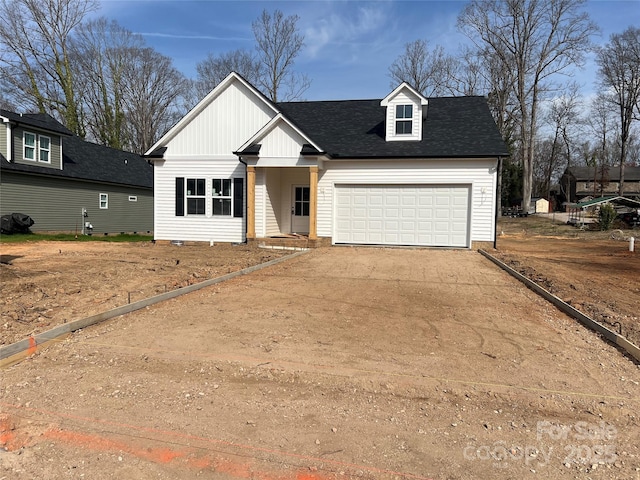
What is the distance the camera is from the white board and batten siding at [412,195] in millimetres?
14953

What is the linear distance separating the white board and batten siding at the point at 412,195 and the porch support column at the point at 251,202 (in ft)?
8.16

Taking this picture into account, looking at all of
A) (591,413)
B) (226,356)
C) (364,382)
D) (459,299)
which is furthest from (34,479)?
(459,299)

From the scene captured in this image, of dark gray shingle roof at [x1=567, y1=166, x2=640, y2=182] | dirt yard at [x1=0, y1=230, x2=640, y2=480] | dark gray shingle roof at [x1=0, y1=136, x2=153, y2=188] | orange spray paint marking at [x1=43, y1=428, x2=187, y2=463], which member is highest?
dark gray shingle roof at [x1=567, y1=166, x2=640, y2=182]

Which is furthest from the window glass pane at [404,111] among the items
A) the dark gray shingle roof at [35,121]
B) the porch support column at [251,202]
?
the dark gray shingle roof at [35,121]

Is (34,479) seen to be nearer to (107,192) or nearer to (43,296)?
(43,296)

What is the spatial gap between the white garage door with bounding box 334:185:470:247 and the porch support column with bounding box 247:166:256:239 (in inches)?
125

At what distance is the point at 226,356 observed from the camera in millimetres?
4461

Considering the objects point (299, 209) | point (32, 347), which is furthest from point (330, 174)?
point (32, 347)

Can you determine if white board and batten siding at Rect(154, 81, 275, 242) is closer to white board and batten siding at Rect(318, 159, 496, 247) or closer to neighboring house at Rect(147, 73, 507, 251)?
neighboring house at Rect(147, 73, 507, 251)

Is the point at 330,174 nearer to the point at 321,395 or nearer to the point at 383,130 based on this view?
the point at 383,130

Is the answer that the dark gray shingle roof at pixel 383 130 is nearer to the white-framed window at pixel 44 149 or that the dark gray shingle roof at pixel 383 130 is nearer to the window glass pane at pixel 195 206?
the window glass pane at pixel 195 206

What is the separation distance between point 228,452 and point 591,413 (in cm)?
287

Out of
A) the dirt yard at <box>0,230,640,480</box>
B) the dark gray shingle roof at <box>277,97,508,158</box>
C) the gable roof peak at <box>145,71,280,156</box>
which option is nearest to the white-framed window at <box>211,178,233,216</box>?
the gable roof peak at <box>145,71,280,156</box>

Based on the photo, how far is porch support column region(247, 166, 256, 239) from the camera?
15273 millimetres
